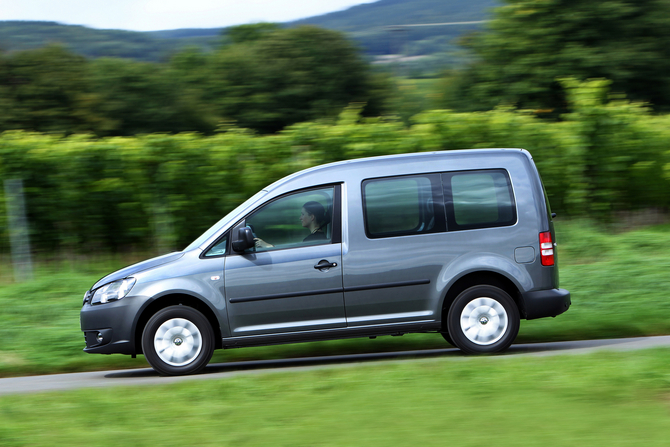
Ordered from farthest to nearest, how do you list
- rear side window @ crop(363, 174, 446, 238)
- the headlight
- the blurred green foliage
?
the blurred green foliage → rear side window @ crop(363, 174, 446, 238) → the headlight

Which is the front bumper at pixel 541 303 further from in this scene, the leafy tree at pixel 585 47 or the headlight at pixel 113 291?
the leafy tree at pixel 585 47

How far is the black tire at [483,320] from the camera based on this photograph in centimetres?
702

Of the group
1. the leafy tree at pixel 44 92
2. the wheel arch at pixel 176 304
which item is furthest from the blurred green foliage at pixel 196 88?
the wheel arch at pixel 176 304

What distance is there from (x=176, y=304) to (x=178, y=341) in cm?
36

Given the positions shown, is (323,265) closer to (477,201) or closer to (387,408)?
(477,201)

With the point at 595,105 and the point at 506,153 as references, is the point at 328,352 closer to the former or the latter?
the point at 506,153

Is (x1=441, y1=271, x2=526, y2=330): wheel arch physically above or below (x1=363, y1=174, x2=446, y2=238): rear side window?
A: below

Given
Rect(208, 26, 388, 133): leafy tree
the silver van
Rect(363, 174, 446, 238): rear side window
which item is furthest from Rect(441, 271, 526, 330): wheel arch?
Rect(208, 26, 388, 133): leafy tree

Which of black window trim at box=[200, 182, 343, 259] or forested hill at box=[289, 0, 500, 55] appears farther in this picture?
forested hill at box=[289, 0, 500, 55]

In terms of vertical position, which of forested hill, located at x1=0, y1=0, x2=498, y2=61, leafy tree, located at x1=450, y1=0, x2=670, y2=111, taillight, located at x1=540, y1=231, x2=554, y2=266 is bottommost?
taillight, located at x1=540, y1=231, x2=554, y2=266

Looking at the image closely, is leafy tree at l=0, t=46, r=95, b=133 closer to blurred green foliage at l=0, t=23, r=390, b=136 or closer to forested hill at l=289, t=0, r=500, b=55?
blurred green foliage at l=0, t=23, r=390, b=136

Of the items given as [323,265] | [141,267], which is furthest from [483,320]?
[141,267]

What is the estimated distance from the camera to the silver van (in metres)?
6.91

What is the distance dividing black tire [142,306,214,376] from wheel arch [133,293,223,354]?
13 cm
